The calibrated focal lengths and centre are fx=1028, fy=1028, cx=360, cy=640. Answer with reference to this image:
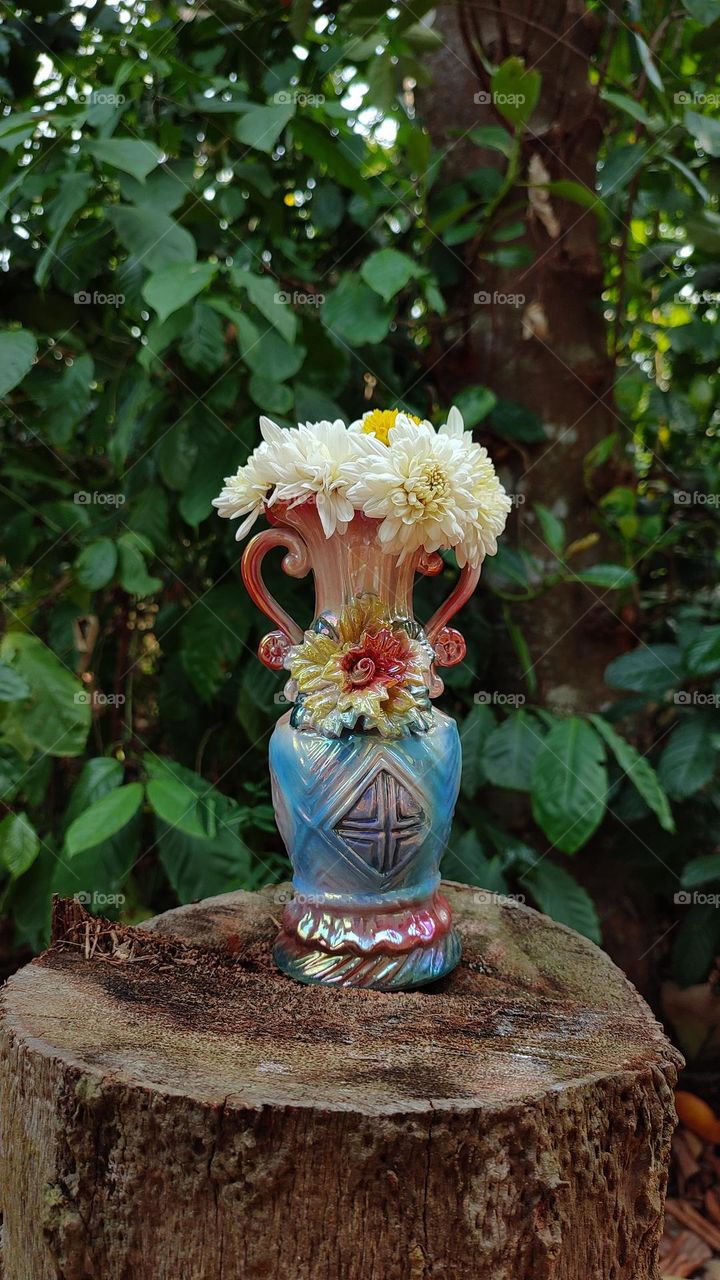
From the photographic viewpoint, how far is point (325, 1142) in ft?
2.84

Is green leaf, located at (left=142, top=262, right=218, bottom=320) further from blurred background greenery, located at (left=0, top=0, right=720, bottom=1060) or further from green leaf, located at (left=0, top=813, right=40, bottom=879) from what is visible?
green leaf, located at (left=0, top=813, right=40, bottom=879)

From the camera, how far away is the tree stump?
87 centimetres

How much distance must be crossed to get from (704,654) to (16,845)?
1.18 metres

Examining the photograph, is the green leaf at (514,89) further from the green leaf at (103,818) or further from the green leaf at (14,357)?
A: the green leaf at (103,818)

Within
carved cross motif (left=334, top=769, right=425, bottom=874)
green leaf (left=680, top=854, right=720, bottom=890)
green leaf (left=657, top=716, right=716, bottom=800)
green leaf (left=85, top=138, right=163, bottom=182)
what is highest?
green leaf (left=85, top=138, right=163, bottom=182)

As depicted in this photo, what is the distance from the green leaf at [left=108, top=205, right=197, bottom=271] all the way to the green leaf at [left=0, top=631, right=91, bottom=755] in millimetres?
590

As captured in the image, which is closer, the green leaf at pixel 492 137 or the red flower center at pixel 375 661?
the red flower center at pixel 375 661

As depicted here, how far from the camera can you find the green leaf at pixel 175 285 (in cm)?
138

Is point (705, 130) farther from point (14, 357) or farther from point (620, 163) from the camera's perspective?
point (14, 357)

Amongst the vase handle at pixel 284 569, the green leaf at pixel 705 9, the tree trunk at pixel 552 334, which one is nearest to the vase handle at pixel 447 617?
the vase handle at pixel 284 569

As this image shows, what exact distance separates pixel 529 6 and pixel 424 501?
143 centimetres

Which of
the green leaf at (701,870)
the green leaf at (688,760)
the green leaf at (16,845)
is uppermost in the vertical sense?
the green leaf at (16,845)

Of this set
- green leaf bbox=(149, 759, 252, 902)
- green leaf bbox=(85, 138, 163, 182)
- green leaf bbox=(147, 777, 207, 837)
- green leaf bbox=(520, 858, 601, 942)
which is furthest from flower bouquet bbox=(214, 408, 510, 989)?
green leaf bbox=(520, 858, 601, 942)

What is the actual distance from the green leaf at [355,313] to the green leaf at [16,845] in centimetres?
93
